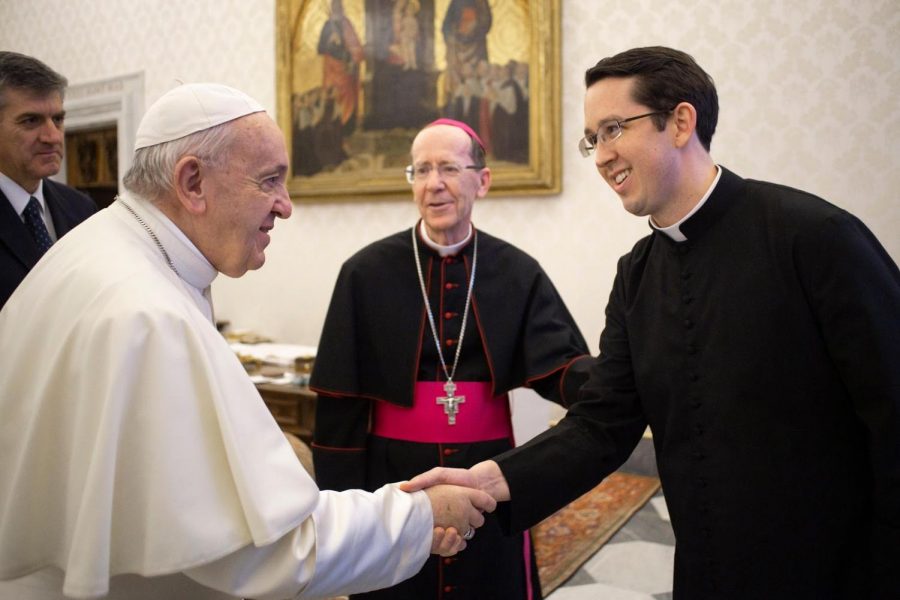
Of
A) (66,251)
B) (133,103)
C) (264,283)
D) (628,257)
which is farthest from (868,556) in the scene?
(133,103)

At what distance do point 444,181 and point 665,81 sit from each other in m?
1.05

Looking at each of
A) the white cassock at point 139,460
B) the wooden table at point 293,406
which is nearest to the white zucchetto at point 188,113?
the white cassock at point 139,460

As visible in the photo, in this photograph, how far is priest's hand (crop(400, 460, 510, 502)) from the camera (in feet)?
6.68

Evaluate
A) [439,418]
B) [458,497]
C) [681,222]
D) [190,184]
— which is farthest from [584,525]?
[190,184]

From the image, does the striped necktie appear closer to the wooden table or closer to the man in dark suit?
the man in dark suit

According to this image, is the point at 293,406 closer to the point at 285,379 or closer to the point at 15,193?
the point at 285,379

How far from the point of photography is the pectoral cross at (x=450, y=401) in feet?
8.59

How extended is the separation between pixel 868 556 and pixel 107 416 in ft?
5.02

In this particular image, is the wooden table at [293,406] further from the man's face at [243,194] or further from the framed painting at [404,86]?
the man's face at [243,194]

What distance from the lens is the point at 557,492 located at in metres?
2.13

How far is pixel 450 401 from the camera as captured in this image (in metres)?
2.62

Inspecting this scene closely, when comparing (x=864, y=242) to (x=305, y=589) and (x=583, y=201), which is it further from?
(x=583, y=201)

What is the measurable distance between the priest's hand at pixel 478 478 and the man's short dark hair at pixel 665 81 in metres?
0.99

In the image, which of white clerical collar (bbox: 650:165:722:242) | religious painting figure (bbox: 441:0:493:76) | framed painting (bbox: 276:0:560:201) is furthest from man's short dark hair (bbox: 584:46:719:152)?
religious painting figure (bbox: 441:0:493:76)
